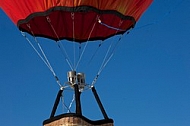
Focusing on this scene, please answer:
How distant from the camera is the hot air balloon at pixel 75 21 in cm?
840

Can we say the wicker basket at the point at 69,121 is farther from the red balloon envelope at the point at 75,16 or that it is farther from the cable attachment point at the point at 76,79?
the red balloon envelope at the point at 75,16

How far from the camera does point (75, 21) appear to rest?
1029 cm

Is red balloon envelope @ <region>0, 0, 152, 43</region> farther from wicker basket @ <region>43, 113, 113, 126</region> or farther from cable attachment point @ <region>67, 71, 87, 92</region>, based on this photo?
wicker basket @ <region>43, 113, 113, 126</region>

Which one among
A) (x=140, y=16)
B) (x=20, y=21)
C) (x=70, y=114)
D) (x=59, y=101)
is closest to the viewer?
(x=70, y=114)

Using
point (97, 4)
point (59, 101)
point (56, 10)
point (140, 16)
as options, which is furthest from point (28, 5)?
point (140, 16)

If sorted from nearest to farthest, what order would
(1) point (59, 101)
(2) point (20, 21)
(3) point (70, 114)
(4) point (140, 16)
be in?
(3) point (70, 114) < (1) point (59, 101) < (2) point (20, 21) < (4) point (140, 16)

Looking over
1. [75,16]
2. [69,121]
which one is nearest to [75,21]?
[75,16]

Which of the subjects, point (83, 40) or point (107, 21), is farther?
point (83, 40)

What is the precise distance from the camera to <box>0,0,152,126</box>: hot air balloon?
840cm

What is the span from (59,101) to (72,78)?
0.60 metres

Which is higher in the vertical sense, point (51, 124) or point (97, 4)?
point (97, 4)

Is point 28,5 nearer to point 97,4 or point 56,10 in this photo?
point 56,10

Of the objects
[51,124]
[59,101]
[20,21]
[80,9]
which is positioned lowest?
[51,124]

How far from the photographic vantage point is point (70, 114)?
773 cm
